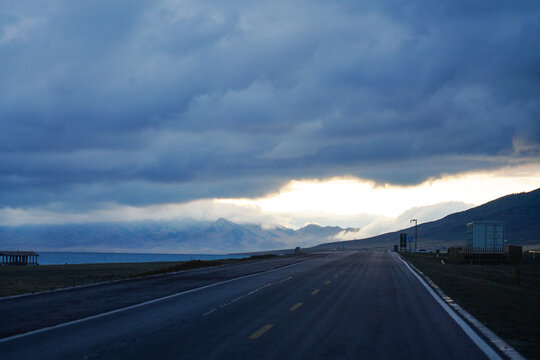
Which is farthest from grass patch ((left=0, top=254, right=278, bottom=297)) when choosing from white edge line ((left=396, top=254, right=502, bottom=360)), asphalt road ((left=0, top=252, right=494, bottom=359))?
white edge line ((left=396, top=254, right=502, bottom=360))

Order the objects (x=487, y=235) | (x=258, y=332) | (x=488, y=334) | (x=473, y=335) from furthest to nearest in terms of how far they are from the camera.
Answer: (x=487, y=235), (x=488, y=334), (x=473, y=335), (x=258, y=332)

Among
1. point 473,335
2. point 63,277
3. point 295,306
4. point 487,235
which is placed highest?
point 473,335

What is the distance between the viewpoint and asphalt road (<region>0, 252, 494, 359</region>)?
1005cm

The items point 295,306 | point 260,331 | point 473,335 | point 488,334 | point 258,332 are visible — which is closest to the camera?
point 258,332

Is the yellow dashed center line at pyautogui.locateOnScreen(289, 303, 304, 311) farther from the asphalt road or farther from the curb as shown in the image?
the curb

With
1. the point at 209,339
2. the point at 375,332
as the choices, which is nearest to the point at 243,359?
the point at 209,339

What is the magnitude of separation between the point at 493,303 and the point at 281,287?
28.7 ft

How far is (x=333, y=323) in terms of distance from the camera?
13734 mm

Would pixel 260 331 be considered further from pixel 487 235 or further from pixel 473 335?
pixel 487 235

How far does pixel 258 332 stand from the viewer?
12.2 meters

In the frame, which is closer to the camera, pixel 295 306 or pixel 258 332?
pixel 258 332

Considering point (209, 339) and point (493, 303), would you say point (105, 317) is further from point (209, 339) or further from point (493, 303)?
point (493, 303)

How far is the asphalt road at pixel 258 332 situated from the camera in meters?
10.0

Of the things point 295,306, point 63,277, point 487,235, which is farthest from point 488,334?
point 487,235
